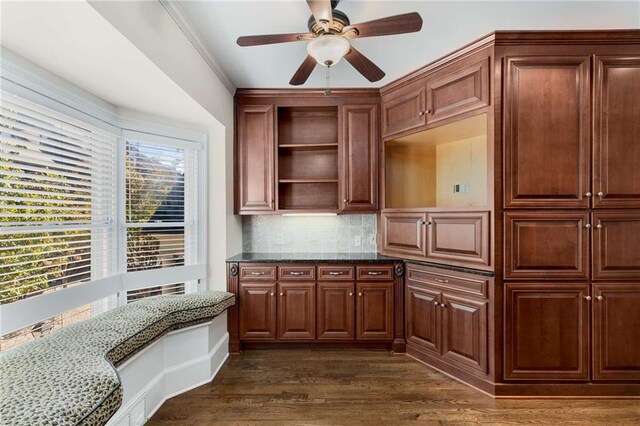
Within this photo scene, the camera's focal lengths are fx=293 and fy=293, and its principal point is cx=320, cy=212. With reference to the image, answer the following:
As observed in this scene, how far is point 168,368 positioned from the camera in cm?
222

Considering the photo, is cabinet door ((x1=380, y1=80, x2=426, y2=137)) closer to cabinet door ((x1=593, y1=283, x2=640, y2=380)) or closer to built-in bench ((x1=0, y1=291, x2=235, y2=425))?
cabinet door ((x1=593, y1=283, x2=640, y2=380))

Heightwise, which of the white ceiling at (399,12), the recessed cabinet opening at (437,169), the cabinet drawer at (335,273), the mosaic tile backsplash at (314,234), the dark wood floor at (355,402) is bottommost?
the dark wood floor at (355,402)

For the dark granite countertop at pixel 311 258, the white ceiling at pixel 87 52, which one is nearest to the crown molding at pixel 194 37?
the white ceiling at pixel 87 52

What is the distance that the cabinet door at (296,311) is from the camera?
2.88 meters

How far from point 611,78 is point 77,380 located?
3661 mm

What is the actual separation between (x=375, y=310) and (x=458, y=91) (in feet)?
6.91

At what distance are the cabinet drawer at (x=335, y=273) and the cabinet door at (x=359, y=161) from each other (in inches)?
25.4

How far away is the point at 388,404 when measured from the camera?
2.11m

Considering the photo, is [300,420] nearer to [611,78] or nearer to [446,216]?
[446,216]

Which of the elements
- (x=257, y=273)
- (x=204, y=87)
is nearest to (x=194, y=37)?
(x=204, y=87)

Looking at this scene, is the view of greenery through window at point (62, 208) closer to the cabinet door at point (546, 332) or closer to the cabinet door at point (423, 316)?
the cabinet door at point (423, 316)

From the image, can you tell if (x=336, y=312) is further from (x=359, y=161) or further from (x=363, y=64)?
(x=363, y=64)

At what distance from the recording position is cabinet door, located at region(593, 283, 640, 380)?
2123mm

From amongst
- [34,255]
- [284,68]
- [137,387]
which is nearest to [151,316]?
[137,387]
